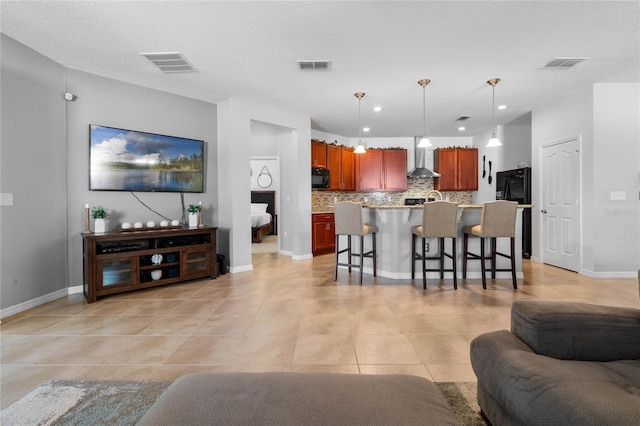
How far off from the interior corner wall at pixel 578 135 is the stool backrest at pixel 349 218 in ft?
10.8

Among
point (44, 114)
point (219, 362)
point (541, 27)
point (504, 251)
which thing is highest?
point (541, 27)

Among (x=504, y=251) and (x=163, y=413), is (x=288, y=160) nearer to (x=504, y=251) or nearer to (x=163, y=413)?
(x=504, y=251)

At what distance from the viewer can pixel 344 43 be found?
294 centimetres

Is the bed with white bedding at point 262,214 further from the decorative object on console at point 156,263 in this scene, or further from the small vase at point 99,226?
the small vase at point 99,226

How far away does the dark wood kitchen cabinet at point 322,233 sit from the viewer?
19.3ft

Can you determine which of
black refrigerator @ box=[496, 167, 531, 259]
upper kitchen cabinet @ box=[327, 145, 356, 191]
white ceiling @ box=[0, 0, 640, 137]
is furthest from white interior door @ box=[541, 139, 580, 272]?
upper kitchen cabinet @ box=[327, 145, 356, 191]

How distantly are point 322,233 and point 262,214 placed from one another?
2985mm

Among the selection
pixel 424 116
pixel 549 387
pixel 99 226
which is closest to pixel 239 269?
pixel 99 226

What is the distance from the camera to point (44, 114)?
10.6ft

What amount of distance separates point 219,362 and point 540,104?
232 inches

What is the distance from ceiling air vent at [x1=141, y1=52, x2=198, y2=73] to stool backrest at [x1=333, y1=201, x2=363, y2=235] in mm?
2463

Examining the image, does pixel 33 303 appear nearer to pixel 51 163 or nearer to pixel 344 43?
pixel 51 163

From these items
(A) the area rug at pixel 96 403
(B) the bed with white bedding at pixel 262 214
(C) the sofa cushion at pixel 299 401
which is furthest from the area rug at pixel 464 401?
(B) the bed with white bedding at pixel 262 214

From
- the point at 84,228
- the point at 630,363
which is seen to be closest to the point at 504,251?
the point at 630,363
